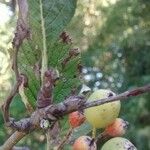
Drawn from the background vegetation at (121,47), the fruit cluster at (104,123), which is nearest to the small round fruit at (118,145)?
the fruit cluster at (104,123)

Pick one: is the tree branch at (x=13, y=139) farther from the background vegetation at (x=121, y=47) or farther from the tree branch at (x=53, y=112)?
the background vegetation at (x=121, y=47)

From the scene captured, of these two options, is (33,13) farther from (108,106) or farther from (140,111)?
(140,111)

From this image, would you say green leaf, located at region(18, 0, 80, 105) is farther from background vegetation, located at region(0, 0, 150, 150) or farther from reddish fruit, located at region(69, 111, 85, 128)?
background vegetation, located at region(0, 0, 150, 150)

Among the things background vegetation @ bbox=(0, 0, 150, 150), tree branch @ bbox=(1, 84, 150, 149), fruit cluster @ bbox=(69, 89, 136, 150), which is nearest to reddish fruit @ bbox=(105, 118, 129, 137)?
fruit cluster @ bbox=(69, 89, 136, 150)

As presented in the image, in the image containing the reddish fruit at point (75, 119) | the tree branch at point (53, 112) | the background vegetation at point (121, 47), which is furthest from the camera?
the background vegetation at point (121, 47)

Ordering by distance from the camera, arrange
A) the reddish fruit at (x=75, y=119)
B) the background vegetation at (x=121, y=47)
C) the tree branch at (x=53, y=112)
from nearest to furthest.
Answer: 1. the tree branch at (x=53, y=112)
2. the reddish fruit at (x=75, y=119)
3. the background vegetation at (x=121, y=47)

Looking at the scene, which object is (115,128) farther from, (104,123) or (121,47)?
(121,47)

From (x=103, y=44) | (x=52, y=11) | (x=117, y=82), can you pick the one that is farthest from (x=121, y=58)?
(x=52, y=11)
